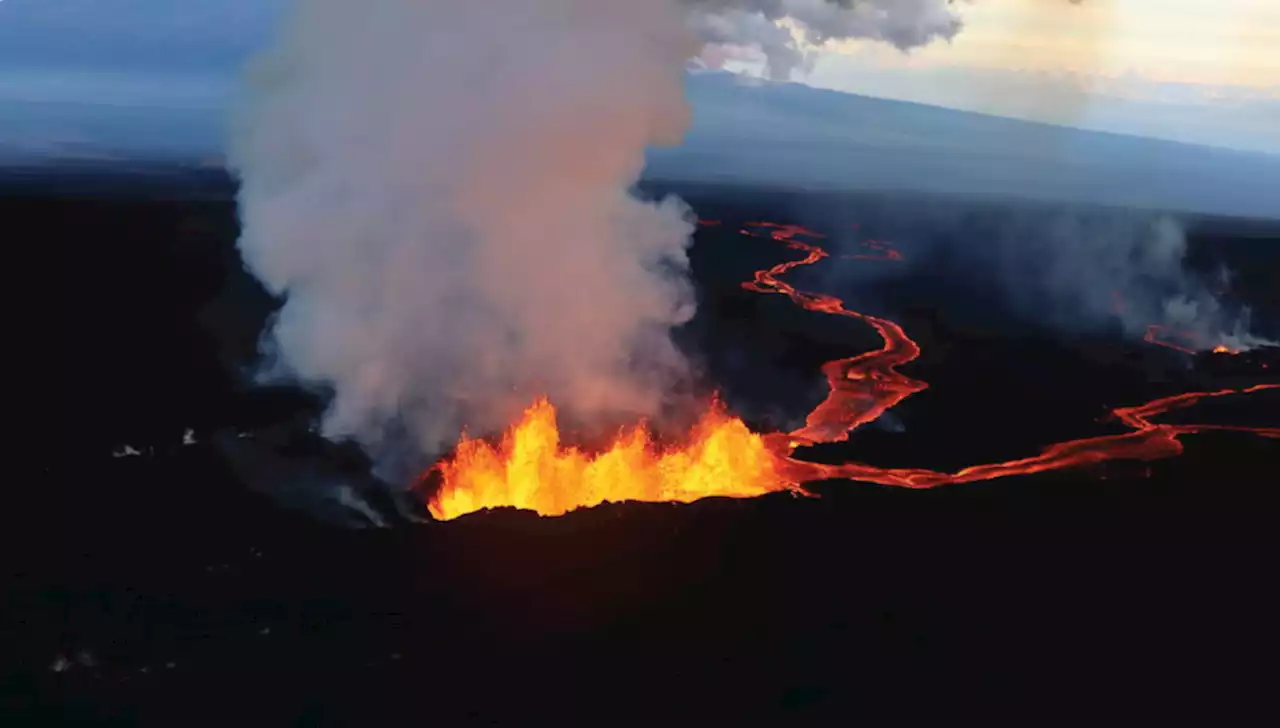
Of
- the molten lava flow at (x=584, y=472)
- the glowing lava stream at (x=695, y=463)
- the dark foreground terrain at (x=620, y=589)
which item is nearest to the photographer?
the dark foreground terrain at (x=620, y=589)

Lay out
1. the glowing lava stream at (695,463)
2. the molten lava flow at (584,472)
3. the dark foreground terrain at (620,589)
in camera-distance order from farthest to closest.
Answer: the glowing lava stream at (695,463), the molten lava flow at (584,472), the dark foreground terrain at (620,589)

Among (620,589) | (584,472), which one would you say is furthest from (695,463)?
(620,589)

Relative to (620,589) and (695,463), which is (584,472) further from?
(620,589)

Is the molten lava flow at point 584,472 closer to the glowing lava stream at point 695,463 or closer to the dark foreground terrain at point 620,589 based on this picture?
the glowing lava stream at point 695,463

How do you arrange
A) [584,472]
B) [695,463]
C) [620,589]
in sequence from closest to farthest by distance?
[620,589]
[584,472]
[695,463]

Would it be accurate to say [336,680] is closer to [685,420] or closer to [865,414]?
[685,420]

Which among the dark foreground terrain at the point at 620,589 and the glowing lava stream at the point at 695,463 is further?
the glowing lava stream at the point at 695,463

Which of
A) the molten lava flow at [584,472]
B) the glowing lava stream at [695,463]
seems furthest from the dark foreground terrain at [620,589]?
Answer: the molten lava flow at [584,472]

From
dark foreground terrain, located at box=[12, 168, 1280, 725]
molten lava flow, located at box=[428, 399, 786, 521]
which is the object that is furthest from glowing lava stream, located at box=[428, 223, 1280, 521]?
dark foreground terrain, located at box=[12, 168, 1280, 725]
